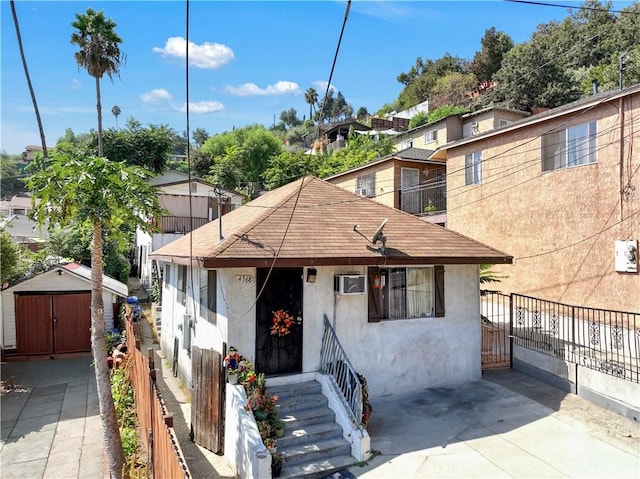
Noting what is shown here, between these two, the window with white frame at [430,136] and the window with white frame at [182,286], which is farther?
the window with white frame at [430,136]

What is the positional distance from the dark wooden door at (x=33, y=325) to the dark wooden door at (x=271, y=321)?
34.0ft

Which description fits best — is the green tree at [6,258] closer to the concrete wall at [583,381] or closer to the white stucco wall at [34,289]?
the white stucco wall at [34,289]

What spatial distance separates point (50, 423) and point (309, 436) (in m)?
6.02

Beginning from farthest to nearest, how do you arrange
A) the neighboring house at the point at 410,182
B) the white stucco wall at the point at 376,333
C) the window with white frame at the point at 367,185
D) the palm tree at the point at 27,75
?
the window with white frame at the point at 367,185
the neighboring house at the point at 410,182
the palm tree at the point at 27,75
the white stucco wall at the point at 376,333

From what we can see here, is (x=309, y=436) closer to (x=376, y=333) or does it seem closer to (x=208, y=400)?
(x=208, y=400)

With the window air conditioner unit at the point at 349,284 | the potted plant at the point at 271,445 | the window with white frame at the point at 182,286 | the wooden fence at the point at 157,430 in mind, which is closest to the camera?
the wooden fence at the point at 157,430

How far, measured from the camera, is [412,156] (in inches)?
960

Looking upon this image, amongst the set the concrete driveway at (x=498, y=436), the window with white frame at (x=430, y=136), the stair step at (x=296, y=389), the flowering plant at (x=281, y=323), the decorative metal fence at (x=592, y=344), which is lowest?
the concrete driveway at (x=498, y=436)

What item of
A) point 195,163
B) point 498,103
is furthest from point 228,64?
point 195,163

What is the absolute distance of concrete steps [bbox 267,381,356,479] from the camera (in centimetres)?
670

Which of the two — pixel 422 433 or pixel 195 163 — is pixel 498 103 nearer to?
pixel 195 163

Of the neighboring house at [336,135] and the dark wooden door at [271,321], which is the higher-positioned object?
the neighboring house at [336,135]

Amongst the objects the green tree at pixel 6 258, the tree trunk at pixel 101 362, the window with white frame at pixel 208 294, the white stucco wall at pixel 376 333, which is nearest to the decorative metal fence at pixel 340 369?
the white stucco wall at pixel 376 333

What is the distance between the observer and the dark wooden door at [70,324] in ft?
48.1
